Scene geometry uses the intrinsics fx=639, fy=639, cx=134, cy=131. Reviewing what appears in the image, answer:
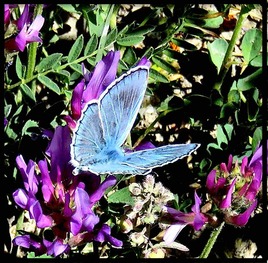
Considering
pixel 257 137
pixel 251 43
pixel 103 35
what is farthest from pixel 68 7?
pixel 257 137

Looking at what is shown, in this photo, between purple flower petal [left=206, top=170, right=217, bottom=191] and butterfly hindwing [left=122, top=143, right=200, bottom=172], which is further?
purple flower petal [left=206, top=170, right=217, bottom=191]

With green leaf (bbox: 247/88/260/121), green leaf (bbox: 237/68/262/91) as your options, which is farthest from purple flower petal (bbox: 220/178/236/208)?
green leaf (bbox: 237/68/262/91)

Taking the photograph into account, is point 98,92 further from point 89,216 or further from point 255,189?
point 255,189

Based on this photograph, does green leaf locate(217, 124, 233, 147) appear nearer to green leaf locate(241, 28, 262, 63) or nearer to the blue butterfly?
green leaf locate(241, 28, 262, 63)

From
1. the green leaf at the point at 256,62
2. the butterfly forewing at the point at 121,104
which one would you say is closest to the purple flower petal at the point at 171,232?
the butterfly forewing at the point at 121,104

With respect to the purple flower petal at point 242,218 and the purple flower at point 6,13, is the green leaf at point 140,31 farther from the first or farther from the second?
the purple flower petal at point 242,218

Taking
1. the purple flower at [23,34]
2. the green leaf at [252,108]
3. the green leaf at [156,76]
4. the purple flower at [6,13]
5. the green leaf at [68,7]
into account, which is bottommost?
the green leaf at [252,108]
